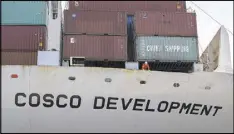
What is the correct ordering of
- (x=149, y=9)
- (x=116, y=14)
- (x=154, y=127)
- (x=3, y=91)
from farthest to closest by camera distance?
(x=149, y=9) < (x=116, y=14) < (x=154, y=127) < (x=3, y=91)

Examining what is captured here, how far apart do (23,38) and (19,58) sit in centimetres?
105

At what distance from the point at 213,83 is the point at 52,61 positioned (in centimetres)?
780

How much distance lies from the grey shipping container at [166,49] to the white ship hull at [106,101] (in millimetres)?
1038

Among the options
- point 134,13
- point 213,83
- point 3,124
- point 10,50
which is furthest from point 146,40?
point 3,124

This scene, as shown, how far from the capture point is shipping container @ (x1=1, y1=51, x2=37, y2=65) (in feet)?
62.0

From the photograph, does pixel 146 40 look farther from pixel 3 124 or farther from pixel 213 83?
pixel 3 124

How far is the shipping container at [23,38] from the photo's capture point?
19.2 meters

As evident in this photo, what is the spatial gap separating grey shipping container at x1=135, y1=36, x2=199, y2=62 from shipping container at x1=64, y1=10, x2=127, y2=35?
116cm

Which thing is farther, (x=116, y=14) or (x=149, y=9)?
(x=149, y=9)

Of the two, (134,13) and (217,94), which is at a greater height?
(134,13)

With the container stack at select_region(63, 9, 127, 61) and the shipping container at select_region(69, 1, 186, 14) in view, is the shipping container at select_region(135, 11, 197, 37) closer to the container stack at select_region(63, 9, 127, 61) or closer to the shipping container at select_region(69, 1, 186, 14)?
the container stack at select_region(63, 9, 127, 61)

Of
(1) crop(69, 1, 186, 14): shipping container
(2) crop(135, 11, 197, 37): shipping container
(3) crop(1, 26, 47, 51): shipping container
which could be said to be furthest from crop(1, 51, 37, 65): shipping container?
(2) crop(135, 11, 197, 37): shipping container

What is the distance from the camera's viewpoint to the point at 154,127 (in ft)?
62.3

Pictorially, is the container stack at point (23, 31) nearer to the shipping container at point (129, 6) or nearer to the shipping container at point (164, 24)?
the shipping container at point (129, 6)
